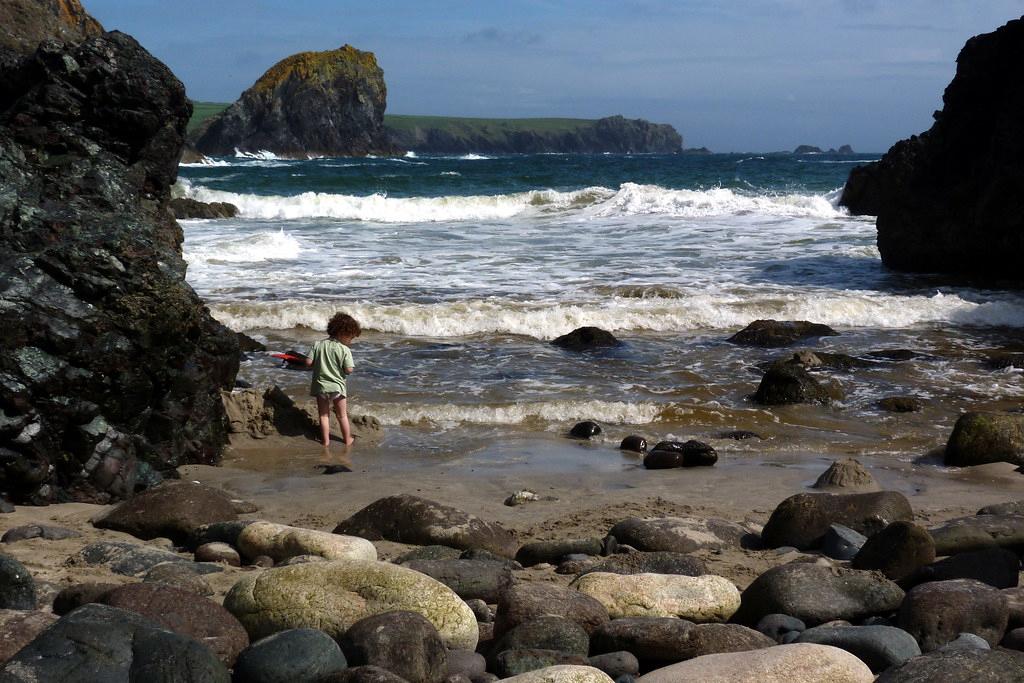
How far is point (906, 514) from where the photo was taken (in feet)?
19.7

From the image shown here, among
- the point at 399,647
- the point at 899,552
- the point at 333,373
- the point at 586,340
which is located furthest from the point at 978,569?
the point at 586,340

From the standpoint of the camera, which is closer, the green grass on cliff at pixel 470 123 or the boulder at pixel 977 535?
the boulder at pixel 977 535

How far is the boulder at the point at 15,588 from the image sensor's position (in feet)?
12.9

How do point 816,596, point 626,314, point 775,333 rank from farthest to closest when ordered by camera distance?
point 626,314, point 775,333, point 816,596

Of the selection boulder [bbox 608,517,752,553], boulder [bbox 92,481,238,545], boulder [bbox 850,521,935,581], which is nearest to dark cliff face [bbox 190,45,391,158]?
boulder [bbox 92,481,238,545]

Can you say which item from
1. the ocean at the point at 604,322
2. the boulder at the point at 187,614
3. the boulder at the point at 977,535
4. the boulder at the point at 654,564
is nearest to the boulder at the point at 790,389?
the ocean at the point at 604,322

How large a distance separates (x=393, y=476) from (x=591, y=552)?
2.23 meters

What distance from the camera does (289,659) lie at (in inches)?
139

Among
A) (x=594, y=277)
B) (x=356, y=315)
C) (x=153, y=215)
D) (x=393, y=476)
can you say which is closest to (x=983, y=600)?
(x=393, y=476)

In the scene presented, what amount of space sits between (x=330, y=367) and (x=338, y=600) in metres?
4.73

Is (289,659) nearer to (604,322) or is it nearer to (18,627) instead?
(18,627)

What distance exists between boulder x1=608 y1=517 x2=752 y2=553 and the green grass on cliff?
135m

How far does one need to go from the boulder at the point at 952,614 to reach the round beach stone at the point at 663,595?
73 centimetres

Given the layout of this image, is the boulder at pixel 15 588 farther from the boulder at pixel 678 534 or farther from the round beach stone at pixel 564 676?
the boulder at pixel 678 534
